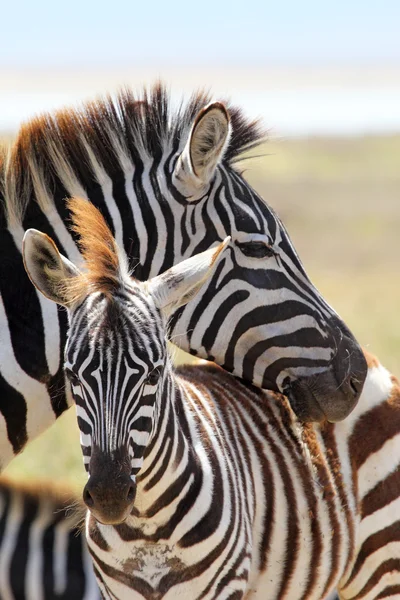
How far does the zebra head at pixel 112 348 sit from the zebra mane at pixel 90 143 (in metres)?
0.91

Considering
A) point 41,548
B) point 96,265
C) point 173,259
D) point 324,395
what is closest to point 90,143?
point 173,259

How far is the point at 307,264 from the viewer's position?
27281 millimetres

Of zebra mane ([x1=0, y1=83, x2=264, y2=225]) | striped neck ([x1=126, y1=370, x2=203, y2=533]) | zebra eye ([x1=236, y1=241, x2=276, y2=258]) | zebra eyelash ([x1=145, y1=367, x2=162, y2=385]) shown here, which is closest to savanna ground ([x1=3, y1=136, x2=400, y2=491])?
zebra mane ([x1=0, y1=83, x2=264, y2=225])

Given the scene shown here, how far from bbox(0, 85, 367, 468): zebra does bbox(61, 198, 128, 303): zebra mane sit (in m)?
0.80

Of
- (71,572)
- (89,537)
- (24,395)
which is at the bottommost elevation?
(71,572)

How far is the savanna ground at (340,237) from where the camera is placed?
11.2 metres

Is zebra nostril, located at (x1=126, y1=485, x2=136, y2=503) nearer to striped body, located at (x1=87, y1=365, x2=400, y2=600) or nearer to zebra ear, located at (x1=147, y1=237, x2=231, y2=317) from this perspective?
striped body, located at (x1=87, y1=365, x2=400, y2=600)

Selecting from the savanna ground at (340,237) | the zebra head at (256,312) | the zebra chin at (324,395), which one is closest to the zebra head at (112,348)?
the zebra head at (256,312)

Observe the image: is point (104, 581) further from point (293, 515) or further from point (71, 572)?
point (71, 572)

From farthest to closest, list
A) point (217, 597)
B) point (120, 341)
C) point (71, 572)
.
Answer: point (71, 572) < point (217, 597) < point (120, 341)

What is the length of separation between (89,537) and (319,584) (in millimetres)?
1586

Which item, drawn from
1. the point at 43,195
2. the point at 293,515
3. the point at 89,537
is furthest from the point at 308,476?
the point at 43,195

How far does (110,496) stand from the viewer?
13.2 feet

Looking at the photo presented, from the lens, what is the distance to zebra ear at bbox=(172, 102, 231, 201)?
525cm
